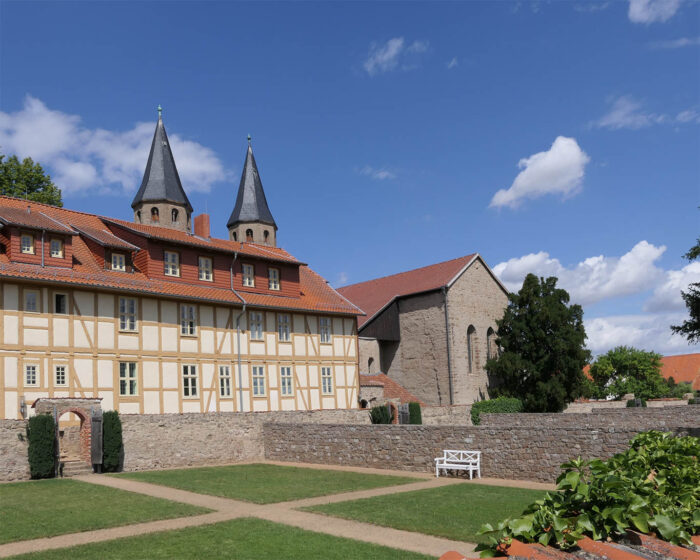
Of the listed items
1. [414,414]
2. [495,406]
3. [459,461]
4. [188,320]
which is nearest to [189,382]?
[188,320]

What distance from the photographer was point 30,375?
2295 centimetres

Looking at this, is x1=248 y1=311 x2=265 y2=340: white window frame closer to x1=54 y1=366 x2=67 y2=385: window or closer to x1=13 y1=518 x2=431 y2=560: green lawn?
x1=54 y1=366 x2=67 y2=385: window

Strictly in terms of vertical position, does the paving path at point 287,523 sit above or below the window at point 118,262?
below

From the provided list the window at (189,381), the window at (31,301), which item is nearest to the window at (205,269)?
the window at (189,381)

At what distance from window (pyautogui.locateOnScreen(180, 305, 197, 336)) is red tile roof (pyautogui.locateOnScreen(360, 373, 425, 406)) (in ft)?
39.3

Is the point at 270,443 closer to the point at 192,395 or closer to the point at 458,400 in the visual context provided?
the point at 192,395

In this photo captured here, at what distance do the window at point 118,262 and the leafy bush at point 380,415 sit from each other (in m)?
13.5

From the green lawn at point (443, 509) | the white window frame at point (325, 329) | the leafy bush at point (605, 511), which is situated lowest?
the green lawn at point (443, 509)

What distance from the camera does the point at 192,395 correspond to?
27.9 metres

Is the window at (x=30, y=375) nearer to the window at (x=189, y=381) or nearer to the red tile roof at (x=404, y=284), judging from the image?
the window at (x=189, y=381)

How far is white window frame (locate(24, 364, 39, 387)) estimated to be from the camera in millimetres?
22831

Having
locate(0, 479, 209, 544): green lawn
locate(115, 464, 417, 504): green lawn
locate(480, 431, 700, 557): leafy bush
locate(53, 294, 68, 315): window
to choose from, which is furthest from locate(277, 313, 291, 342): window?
locate(480, 431, 700, 557): leafy bush

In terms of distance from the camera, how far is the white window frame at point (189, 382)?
27688mm

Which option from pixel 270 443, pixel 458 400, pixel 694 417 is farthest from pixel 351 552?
pixel 458 400
